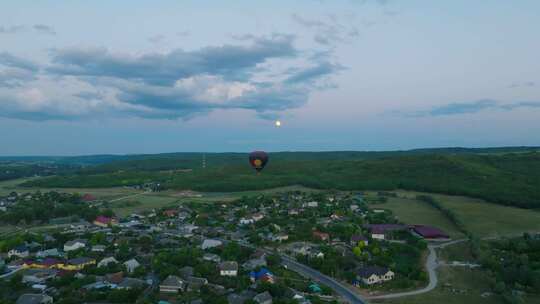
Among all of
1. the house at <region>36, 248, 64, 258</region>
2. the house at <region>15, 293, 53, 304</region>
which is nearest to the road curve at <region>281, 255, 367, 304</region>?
the house at <region>15, 293, 53, 304</region>

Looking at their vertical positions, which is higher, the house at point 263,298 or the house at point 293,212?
the house at point 293,212

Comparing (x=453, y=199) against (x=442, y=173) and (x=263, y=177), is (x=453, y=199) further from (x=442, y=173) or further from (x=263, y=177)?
(x=263, y=177)

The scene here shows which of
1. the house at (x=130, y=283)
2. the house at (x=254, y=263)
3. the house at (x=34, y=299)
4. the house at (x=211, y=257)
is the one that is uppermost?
the house at (x=34, y=299)

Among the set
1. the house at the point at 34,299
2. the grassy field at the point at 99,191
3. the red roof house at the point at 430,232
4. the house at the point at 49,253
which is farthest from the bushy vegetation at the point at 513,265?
the grassy field at the point at 99,191

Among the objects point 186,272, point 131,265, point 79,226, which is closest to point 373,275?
point 186,272

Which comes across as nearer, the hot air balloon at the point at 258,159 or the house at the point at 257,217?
the hot air balloon at the point at 258,159

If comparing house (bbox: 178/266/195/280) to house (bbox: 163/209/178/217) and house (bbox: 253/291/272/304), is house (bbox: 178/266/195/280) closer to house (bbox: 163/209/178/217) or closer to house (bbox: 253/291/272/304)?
house (bbox: 253/291/272/304)

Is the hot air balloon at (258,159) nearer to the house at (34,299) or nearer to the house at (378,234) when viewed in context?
the house at (378,234)
